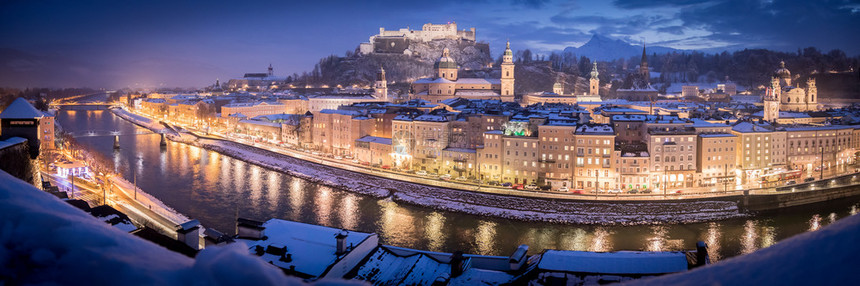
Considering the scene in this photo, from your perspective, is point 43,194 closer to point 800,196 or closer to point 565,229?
point 565,229

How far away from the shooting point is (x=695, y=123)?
611 inches

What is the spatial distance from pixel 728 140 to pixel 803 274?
52.5 ft

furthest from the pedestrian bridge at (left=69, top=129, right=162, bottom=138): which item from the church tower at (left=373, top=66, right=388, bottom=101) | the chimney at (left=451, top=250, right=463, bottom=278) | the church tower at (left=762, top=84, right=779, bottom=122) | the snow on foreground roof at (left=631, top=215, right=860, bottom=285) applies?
the snow on foreground roof at (left=631, top=215, right=860, bottom=285)

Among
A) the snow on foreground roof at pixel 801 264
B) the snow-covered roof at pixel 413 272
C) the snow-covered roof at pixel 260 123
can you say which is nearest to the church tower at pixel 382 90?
the snow-covered roof at pixel 260 123

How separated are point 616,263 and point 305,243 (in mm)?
3427

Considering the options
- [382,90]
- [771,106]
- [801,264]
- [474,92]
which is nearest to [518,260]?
[801,264]

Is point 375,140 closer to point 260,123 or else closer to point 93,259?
point 260,123

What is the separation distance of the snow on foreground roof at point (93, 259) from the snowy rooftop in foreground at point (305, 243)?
4.80 meters

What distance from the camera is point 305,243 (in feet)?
21.3

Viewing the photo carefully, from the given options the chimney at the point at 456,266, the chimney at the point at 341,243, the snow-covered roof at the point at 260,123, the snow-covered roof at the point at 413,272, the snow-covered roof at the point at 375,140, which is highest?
the snow-covered roof at the point at 260,123

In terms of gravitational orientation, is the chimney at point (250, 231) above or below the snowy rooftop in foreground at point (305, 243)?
above

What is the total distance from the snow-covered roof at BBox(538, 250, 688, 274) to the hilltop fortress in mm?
35209

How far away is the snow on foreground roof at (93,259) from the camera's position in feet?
2.24

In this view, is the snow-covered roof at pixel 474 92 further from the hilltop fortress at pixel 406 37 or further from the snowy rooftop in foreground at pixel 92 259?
the snowy rooftop in foreground at pixel 92 259
